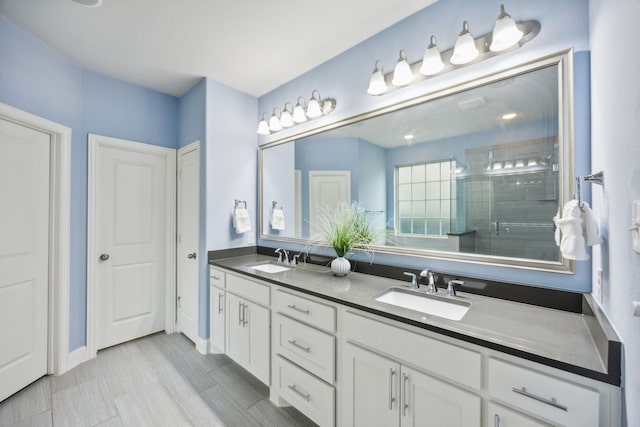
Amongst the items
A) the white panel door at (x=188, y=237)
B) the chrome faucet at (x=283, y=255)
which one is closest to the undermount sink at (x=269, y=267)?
the chrome faucet at (x=283, y=255)

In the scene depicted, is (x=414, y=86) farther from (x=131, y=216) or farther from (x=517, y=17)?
(x=131, y=216)

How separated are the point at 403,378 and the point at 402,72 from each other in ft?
5.31

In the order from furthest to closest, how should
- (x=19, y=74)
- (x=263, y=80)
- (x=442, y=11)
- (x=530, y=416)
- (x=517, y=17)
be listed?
(x=263, y=80), (x=19, y=74), (x=442, y=11), (x=517, y=17), (x=530, y=416)

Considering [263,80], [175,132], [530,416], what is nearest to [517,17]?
[530,416]

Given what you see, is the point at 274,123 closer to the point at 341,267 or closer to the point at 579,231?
the point at 341,267

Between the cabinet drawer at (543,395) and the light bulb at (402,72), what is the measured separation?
1476 mm

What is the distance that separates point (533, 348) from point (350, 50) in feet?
6.85

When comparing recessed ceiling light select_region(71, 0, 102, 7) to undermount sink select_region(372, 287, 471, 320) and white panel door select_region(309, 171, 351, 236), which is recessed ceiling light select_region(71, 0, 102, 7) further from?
undermount sink select_region(372, 287, 471, 320)

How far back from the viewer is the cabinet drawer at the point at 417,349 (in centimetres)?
97

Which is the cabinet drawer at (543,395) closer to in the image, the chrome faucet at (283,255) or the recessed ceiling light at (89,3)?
the chrome faucet at (283,255)

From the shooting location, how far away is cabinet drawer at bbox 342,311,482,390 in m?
0.97

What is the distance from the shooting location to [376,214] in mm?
1881

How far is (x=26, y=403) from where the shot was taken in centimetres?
180

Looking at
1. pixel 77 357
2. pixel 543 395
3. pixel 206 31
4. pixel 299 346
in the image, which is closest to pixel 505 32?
pixel 543 395
